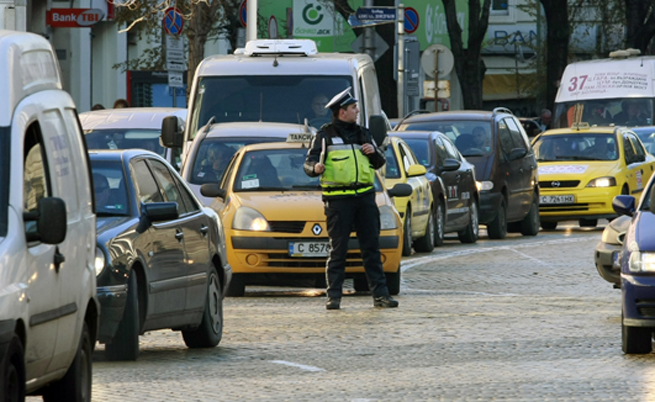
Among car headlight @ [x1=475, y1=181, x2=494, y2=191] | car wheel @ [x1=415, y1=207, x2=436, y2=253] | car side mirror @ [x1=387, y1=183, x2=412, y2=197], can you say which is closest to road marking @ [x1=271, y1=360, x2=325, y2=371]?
car side mirror @ [x1=387, y1=183, x2=412, y2=197]

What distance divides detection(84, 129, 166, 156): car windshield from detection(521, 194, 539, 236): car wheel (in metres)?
6.77

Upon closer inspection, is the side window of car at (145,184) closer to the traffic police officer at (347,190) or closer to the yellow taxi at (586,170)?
the traffic police officer at (347,190)

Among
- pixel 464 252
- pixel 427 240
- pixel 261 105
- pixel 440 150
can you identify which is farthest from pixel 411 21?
pixel 261 105

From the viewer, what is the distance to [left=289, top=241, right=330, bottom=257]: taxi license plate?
15.3 meters

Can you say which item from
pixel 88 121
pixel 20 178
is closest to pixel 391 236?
pixel 88 121

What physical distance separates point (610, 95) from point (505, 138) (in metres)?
9.90

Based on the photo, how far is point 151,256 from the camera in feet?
35.3

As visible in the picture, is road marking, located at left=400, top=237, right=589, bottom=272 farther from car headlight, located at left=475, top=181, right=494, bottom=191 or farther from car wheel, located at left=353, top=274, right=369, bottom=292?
car wheel, located at left=353, top=274, right=369, bottom=292

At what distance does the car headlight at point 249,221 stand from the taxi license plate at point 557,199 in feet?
39.5

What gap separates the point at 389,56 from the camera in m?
38.3

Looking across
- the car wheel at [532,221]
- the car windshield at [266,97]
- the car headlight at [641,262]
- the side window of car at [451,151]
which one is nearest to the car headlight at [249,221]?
the car windshield at [266,97]

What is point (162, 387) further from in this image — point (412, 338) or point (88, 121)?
point (88, 121)

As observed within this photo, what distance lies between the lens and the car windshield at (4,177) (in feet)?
21.9

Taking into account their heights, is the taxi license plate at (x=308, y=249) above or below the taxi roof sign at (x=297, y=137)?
below
